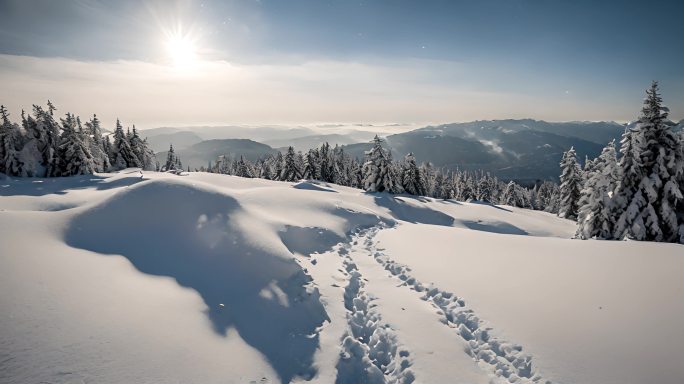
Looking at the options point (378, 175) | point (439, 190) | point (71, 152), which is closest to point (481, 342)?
→ point (378, 175)

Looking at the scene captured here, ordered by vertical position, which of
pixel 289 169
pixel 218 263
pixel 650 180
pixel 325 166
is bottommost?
pixel 218 263

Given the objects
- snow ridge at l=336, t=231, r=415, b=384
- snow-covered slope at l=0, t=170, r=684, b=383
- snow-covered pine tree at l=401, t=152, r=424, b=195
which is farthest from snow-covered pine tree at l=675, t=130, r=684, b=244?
snow-covered pine tree at l=401, t=152, r=424, b=195

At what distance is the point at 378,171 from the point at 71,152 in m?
42.1

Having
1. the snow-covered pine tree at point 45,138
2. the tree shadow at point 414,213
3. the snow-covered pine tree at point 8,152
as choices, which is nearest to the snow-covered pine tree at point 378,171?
the tree shadow at point 414,213

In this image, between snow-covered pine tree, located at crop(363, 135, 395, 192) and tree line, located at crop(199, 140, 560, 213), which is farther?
tree line, located at crop(199, 140, 560, 213)

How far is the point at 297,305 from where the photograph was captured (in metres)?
9.42

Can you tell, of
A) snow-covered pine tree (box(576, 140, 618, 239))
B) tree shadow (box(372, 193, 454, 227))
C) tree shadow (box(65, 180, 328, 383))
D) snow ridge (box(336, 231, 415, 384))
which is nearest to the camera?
snow ridge (box(336, 231, 415, 384))

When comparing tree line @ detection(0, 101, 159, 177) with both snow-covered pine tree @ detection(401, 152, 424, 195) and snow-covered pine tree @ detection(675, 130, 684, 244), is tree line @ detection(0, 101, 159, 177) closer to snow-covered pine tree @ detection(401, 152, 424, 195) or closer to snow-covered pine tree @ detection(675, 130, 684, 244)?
snow-covered pine tree @ detection(401, 152, 424, 195)

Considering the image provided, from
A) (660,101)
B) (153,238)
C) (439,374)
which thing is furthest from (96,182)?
(660,101)

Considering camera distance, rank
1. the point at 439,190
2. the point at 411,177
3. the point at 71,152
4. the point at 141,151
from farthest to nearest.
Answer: the point at 439,190
the point at 141,151
the point at 411,177
the point at 71,152

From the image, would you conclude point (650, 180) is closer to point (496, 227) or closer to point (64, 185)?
point (496, 227)

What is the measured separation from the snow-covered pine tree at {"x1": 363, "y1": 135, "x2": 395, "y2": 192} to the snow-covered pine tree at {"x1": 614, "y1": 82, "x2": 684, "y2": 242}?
1145 inches

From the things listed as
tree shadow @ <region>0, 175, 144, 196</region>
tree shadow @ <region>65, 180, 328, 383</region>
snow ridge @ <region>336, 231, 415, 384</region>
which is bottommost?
snow ridge @ <region>336, 231, 415, 384</region>

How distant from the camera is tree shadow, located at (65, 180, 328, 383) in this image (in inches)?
311
